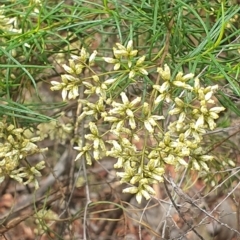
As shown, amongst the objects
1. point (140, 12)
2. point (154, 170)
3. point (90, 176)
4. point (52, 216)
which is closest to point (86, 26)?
point (140, 12)

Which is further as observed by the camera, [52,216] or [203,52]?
[52,216]

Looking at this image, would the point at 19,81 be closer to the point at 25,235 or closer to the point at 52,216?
the point at 52,216

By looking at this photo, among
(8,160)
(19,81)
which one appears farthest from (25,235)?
(8,160)

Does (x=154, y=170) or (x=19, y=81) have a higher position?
(x=154, y=170)

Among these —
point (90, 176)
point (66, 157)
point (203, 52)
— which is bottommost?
point (90, 176)

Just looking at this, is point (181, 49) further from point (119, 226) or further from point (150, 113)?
point (119, 226)

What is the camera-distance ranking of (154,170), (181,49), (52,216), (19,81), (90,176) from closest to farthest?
(154,170) < (181,49) < (19,81) < (52,216) < (90,176)

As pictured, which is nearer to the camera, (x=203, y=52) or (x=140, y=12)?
(x=203, y=52)

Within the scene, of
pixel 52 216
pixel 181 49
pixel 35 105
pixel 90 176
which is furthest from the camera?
pixel 90 176

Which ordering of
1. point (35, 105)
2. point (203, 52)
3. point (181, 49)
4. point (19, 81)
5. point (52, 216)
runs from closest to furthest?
point (203, 52) < point (181, 49) < point (35, 105) < point (19, 81) < point (52, 216)

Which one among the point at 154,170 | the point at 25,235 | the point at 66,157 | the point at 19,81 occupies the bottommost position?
the point at 25,235
